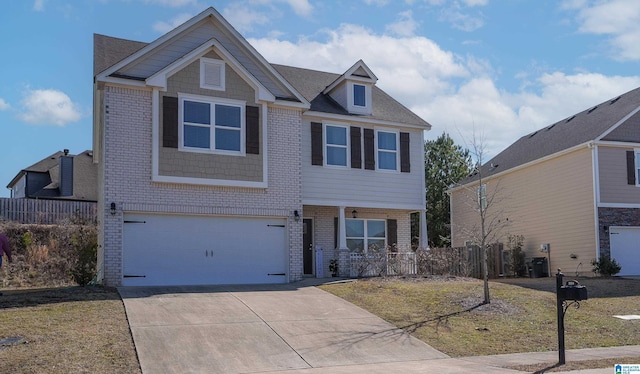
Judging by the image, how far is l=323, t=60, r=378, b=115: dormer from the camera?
22.9 metres

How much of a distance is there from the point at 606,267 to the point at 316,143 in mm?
11965

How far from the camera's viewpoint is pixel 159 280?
58.9 feet

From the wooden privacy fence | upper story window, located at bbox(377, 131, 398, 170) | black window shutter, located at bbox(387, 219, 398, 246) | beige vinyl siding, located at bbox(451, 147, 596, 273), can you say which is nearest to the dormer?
upper story window, located at bbox(377, 131, 398, 170)

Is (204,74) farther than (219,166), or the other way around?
(204,74)

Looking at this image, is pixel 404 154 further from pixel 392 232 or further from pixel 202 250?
pixel 202 250

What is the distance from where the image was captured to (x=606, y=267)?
2370 cm

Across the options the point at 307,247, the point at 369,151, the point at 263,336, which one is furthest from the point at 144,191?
the point at 369,151

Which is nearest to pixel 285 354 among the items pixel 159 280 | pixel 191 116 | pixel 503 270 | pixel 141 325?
pixel 141 325

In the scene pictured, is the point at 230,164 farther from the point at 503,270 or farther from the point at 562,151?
the point at 562,151

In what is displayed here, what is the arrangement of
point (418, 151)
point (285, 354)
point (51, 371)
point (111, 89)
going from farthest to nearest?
point (418, 151), point (111, 89), point (285, 354), point (51, 371)

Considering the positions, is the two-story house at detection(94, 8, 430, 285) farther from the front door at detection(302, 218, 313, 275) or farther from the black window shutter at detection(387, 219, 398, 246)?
the black window shutter at detection(387, 219, 398, 246)

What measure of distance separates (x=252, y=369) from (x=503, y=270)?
17672mm

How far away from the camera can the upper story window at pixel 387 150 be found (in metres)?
23.0

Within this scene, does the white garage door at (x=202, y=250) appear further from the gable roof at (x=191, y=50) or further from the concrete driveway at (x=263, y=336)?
the gable roof at (x=191, y=50)
